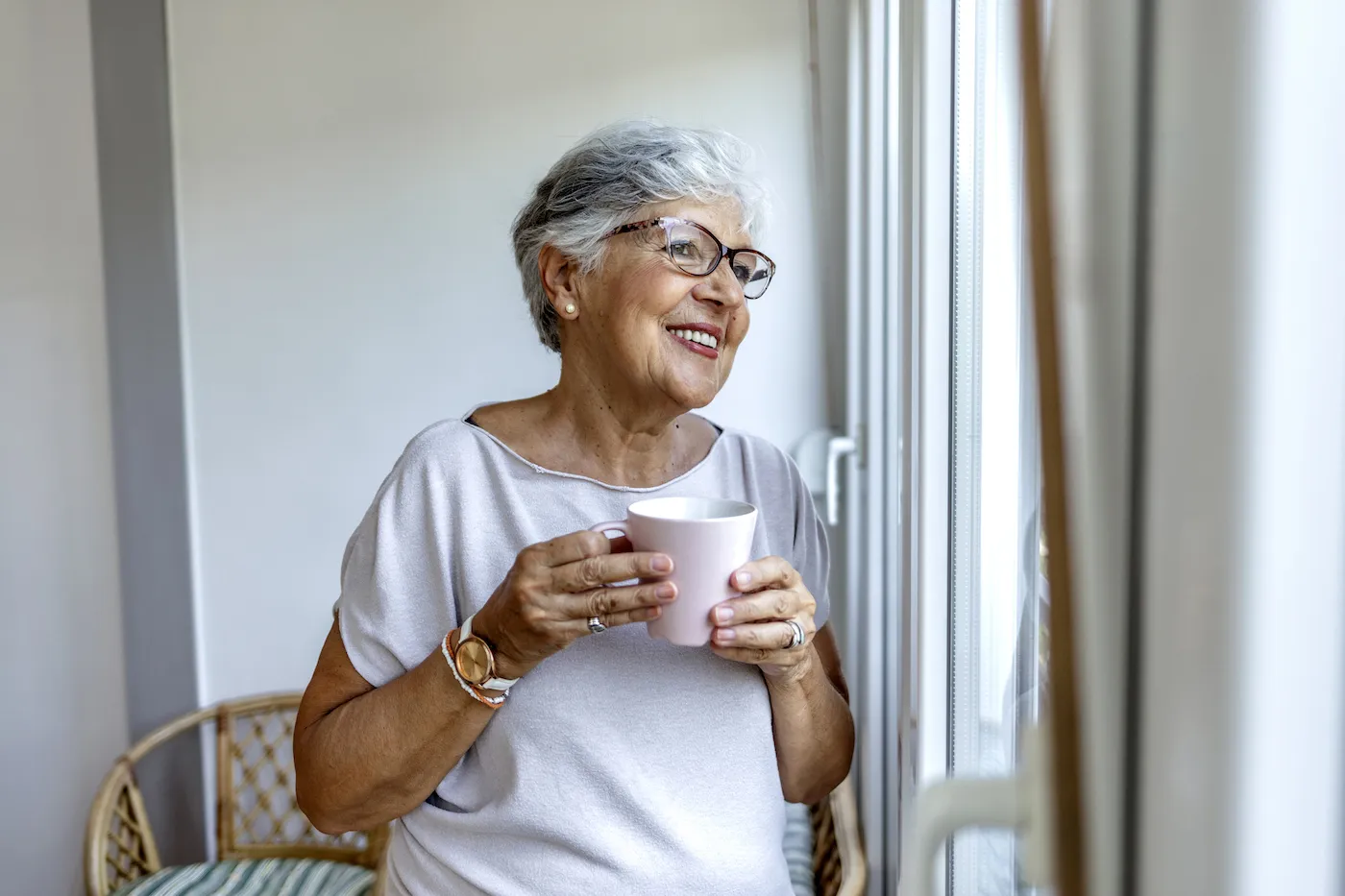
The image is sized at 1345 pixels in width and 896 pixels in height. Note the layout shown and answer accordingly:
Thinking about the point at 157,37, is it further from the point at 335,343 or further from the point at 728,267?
the point at 728,267

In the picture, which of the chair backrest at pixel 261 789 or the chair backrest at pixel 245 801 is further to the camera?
the chair backrest at pixel 261 789

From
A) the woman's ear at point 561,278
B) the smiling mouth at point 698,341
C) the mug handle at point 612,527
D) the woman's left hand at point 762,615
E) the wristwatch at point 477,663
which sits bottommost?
the wristwatch at point 477,663

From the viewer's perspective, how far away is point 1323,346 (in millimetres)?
237

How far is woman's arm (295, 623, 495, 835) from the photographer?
94 cm

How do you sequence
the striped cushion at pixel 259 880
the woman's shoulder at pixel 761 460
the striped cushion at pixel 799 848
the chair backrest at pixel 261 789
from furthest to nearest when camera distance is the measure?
the chair backrest at pixel 261 789 → the striped cushion at pixel 259 880 → the striped cushion at pixel 799 848 → the woman's shoulder at pixel 761 460

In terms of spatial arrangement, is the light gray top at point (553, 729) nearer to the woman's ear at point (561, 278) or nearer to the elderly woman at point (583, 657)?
the elderly woman at point (583, 657)

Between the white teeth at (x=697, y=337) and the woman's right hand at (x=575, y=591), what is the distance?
29cm

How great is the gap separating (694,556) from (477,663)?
0.26 meters

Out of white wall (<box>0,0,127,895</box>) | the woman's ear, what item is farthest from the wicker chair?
the woman's ear

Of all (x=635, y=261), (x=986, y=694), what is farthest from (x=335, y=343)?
(x=986, y=694)

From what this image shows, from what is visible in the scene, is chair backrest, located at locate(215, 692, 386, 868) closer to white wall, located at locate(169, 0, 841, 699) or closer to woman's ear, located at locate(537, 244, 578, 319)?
white wall, located at locate(169, 0, 841, 699)

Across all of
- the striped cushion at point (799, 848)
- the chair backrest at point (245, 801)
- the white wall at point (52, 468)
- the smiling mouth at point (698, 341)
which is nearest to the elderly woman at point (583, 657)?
the smiling mouth at point (698, 341)

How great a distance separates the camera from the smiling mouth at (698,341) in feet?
3.41

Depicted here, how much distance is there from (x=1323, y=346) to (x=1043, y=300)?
0.24 ft
